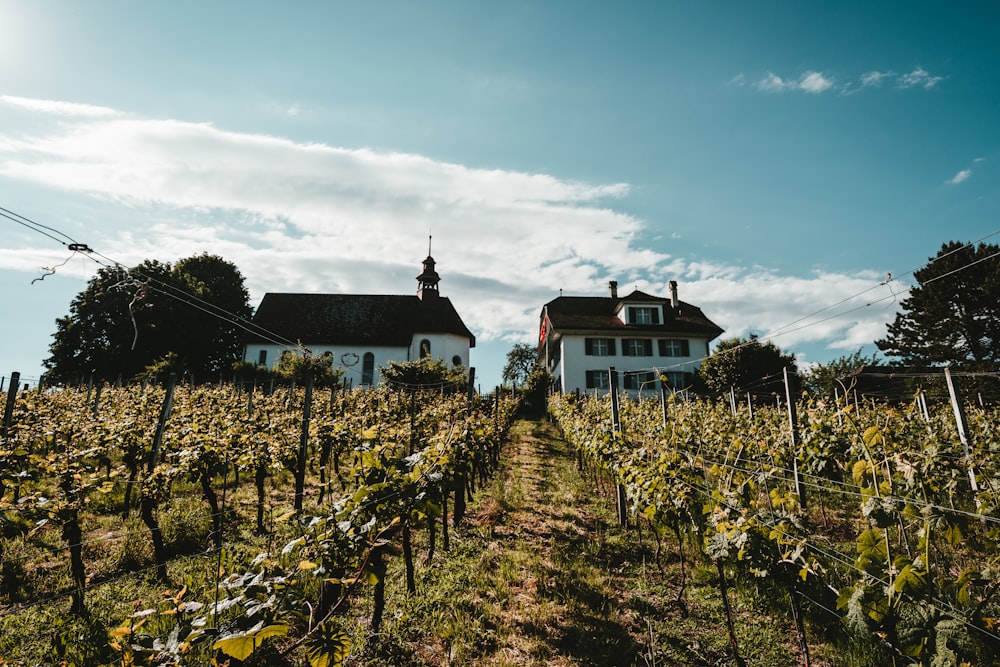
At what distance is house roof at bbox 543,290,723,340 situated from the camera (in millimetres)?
28922

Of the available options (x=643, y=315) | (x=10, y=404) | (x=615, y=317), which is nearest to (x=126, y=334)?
(x=10, y=404)

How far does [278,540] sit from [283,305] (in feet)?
114

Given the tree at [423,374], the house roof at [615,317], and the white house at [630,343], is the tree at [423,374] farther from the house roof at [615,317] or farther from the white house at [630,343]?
the house roof at [615,317]

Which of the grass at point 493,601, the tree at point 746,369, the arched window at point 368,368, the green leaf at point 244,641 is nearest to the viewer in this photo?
the green leaf at point 244,641

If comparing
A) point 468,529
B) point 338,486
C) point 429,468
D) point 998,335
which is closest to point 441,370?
point 338,486

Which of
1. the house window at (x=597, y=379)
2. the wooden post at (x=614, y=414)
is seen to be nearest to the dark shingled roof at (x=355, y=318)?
the house window at (x=597, y=379)

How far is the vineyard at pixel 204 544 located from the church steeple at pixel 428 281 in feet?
97.3

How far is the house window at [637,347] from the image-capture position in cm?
2895

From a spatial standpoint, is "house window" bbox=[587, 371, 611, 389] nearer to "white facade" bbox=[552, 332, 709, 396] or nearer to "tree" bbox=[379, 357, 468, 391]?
"white facade" bbox=[552, 332, 709, 396]

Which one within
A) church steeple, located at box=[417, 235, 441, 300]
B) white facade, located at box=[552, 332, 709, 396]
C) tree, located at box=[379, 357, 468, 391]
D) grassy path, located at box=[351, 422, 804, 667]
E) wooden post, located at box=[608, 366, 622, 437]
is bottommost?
grassy path, located at box=[351, 422, 804, 667]

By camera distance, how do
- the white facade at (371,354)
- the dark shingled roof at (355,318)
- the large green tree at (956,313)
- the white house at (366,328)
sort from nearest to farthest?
the large green tree at (956,313), the white facade at (371,354), the white house at (366,328), the dark shingled roof at (355,318)

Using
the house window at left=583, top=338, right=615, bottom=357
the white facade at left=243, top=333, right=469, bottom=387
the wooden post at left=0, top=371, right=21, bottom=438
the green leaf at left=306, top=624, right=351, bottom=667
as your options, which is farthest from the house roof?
the green leaf at left=306, top=624, right=351, bottom=667

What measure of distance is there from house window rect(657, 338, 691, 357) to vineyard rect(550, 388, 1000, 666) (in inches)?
822

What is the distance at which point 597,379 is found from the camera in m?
28.1
